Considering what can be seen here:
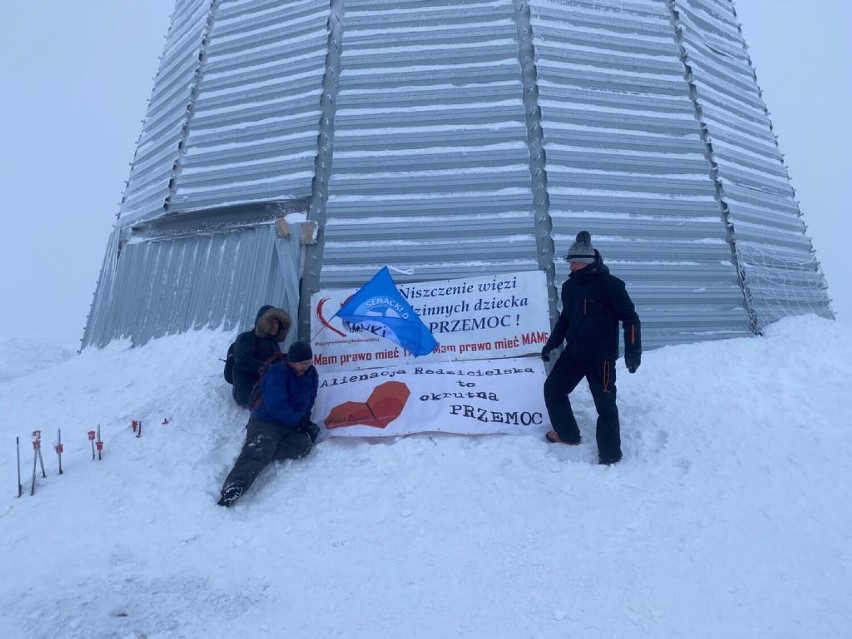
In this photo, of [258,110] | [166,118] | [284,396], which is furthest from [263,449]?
[166,118]

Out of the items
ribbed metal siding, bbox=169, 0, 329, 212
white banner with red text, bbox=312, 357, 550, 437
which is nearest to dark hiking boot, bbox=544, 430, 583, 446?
white banner with red text, bbox=312, 357, 550, 437

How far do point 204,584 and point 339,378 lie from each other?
2.94 metres

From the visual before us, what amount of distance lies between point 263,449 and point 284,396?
568 millimetres

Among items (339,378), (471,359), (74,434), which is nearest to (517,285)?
(471,359)

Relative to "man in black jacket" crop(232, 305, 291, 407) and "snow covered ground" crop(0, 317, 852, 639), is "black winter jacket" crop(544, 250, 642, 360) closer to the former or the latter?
"snow covered ground" crop(0, 317, 852, 639)

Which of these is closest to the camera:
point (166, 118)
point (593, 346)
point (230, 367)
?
point (593, 346)

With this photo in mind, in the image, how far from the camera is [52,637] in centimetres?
337

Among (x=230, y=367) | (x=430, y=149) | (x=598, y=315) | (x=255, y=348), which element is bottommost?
(x=230, y=367)

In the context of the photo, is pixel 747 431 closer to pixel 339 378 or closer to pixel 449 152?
pixel 339 378

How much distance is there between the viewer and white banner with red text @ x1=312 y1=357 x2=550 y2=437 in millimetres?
5957

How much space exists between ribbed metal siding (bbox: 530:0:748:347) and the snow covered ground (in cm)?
112

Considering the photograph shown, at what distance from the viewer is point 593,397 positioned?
5.66 metres

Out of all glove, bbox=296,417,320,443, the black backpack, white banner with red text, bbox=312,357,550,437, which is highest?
the black backpack

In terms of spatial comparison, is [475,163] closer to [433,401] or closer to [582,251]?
[582,251]
